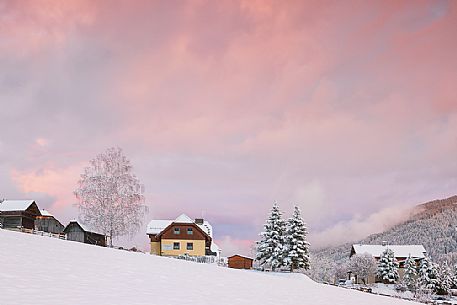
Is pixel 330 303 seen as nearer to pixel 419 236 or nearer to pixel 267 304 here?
pixel 267 304

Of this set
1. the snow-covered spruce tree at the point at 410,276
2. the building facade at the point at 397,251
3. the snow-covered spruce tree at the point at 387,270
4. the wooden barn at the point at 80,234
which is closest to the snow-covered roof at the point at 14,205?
the wooden barn at the point at 80,234

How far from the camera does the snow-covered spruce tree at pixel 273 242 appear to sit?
181 ft

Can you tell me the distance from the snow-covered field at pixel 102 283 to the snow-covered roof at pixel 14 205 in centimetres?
3106

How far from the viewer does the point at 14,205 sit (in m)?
55.0

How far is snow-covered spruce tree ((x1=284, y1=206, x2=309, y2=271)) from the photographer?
2154 inches

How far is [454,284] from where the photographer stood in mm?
76875

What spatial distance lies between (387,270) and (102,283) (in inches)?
3096

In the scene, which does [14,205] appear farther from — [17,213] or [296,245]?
[296,245]

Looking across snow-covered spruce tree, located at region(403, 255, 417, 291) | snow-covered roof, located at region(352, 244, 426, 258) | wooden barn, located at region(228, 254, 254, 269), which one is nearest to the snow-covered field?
wooden barn, located at region(228, 254, 254, 269)

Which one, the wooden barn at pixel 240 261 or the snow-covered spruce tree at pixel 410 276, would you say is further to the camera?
the snow-covered spruce tree at pixel 410 276

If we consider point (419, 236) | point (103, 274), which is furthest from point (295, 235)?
point (419, 236)

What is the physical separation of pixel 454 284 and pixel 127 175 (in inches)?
2298

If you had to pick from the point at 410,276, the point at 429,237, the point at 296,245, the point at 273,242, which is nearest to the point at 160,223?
the point at 273,242

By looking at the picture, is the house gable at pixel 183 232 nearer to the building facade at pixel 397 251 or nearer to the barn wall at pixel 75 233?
the barn wall at pixel 75 233
